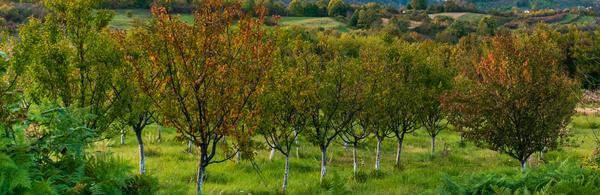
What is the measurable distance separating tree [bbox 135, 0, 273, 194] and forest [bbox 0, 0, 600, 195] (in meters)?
0.03

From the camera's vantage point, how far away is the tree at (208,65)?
1161 centimetres

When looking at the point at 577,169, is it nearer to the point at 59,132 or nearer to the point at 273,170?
the point at 59,132

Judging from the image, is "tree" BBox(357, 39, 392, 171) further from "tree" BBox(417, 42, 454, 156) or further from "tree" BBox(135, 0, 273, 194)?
"tree" BBox(135, 0, 273, 194)

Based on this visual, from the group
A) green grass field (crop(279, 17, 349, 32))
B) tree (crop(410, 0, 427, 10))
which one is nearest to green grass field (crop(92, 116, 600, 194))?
green grass field (crop(279, 17, 349, 32))

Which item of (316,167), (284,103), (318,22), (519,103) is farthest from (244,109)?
(318,22)

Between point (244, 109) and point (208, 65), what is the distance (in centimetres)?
224

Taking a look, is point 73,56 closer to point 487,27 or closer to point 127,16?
point 127,16

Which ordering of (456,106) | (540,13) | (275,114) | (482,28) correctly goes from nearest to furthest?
1. (275,114)
2. (456,106)
3. (482,28)
4. (540,13)

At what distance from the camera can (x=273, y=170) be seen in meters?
20.9

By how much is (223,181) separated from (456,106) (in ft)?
29.6

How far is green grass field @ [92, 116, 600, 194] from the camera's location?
17578mm

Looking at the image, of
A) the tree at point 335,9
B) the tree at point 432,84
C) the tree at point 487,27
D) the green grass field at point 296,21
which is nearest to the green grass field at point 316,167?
the tree at point 432,84

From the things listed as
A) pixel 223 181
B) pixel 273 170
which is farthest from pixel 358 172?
pixel 223 181

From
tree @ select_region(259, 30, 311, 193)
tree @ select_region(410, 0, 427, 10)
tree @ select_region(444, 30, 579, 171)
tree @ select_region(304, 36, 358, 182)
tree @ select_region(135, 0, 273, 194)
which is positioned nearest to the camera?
tree @ select_region(135, 0, 273, 194)
